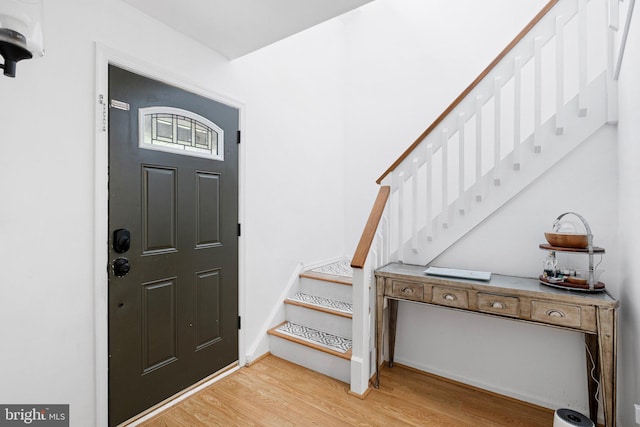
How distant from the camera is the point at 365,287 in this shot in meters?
2.16

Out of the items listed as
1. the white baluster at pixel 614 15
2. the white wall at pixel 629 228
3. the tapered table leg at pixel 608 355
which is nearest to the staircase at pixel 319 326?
the tapered table leg at pixel 608 355

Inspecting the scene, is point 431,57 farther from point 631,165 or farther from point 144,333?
point 144,333

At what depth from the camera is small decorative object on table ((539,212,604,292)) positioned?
1.66 meters

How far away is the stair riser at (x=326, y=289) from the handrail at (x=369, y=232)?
2.34 ft

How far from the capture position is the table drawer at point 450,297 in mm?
1912

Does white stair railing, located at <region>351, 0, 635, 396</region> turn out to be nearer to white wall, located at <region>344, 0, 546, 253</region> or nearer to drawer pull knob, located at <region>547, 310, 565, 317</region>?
white wall, located at <region>344, 0, 546, 253</region>

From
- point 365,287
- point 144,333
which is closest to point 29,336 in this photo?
point 144,333

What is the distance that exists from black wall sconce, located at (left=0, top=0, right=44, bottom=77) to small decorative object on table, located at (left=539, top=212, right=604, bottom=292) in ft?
8.52

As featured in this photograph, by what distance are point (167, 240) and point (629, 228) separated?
2672 mm

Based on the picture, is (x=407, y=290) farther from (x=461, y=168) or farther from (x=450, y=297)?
(x=461, y=168)

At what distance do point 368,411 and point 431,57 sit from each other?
3423 mm

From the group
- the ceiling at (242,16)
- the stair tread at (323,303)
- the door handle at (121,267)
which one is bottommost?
the stair tread at (323,303)

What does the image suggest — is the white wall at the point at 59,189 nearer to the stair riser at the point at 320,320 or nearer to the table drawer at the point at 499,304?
the stair riser at the point at 320,320

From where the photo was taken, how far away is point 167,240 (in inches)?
78.5
